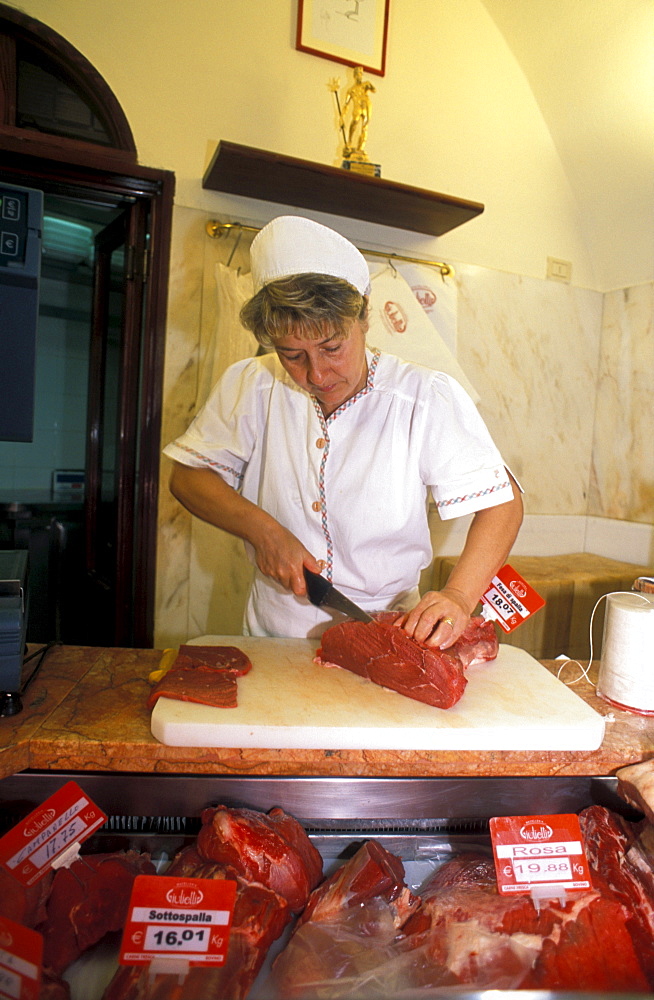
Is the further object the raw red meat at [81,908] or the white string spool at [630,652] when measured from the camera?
the white string spool at [630,652]

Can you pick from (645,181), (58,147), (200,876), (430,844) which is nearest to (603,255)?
(645,181)

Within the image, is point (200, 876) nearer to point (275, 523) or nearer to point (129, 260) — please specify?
point (275, 523)

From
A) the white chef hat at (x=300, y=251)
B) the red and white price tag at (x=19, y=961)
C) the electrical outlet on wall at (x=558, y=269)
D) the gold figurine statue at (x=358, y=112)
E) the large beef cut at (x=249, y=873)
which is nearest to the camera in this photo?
the red and white price tag at (x=19, y=961)

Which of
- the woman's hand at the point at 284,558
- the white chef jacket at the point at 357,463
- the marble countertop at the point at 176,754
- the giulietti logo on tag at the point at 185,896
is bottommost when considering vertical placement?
the giulietti logo on tag at the point at 185,896

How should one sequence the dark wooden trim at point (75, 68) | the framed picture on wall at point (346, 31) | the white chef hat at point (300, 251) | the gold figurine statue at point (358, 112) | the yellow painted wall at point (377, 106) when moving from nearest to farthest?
the white chef hat at point (300, 251) < the dark wooden trim at point (75, 68) < the yellow painted wall at point (377, 106) < the gold figurine statue at point (358, 112) < the framed picture on wall at point (346, 31)

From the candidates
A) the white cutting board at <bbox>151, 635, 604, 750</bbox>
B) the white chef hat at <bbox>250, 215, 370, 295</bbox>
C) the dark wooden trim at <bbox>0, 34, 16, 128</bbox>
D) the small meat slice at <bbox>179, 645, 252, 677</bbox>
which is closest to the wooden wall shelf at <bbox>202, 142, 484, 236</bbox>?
the dark wooden trim at <bbox>0, 34, 16, 128</bbox>

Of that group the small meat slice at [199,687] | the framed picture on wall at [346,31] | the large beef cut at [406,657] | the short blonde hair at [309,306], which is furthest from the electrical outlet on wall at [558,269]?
the small meat slice at [199,687]

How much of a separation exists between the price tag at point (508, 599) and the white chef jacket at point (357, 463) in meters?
0.20

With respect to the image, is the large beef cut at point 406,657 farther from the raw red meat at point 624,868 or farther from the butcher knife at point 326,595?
the raw red meat at point 624,868

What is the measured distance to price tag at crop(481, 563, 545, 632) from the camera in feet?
5.90

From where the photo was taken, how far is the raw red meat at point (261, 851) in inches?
43.8

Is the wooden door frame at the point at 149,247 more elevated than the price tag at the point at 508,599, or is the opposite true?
the wooden door frame at the point at 149,247

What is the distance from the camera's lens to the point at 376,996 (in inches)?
36.5

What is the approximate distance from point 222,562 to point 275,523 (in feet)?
4.93
